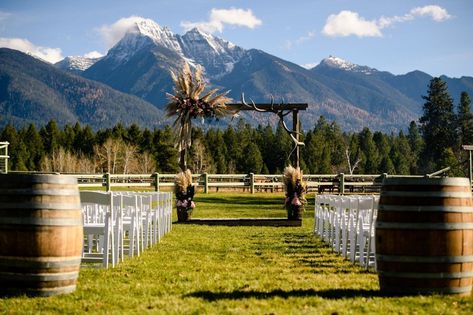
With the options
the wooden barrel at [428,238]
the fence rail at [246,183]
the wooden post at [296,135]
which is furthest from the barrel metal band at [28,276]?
the fence rail at [246,183]

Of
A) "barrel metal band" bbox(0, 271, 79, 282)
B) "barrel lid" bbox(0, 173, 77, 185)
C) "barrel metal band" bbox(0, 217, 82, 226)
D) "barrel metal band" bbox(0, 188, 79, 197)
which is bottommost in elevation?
"barrel metal band" bbox(0, 271, 79, 282)

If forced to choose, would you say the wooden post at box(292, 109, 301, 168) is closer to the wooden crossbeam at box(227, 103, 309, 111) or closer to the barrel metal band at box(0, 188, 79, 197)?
the wooden crossbeam at box(227, 103, 309, 111)

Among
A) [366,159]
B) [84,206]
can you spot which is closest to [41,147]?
→ [366,159]

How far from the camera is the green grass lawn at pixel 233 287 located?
19.2 feet

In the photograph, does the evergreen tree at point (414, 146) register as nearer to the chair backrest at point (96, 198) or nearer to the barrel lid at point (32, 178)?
the chair backrest at point (96, 198)

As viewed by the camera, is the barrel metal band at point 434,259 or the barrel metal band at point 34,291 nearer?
the barrel metal band at point 434,259

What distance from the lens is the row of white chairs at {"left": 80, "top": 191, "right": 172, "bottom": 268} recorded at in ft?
28.5

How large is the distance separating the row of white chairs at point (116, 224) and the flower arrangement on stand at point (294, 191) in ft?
11.9

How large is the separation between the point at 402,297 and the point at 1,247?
141 inches

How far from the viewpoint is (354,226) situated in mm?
9875

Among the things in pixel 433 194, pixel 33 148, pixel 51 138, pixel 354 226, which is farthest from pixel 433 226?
pixel 51 138

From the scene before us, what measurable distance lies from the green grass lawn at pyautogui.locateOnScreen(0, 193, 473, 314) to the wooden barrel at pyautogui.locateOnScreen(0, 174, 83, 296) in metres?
0.17

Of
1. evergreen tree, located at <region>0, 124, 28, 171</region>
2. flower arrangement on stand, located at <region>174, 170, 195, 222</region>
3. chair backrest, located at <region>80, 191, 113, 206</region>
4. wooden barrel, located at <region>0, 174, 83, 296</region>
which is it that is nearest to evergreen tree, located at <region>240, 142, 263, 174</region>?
evergreen tree, located at <region>0, 124, 28, 171</region>

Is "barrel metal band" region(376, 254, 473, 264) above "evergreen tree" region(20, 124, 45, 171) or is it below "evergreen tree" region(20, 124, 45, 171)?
below
